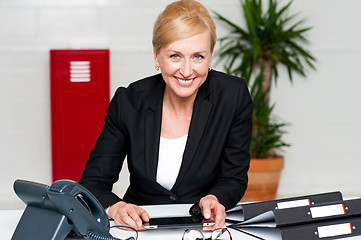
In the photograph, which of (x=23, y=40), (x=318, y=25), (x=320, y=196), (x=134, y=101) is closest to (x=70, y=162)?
(x=23, y=40)

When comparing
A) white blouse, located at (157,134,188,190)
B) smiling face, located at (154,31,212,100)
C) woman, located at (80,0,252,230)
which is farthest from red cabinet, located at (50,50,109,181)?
smiling face, located at (154,31,212,100)

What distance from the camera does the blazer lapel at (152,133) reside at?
2020 millimetres

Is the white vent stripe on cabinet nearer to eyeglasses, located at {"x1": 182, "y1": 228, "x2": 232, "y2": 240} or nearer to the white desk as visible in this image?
the white desk

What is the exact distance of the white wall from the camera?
154 inches

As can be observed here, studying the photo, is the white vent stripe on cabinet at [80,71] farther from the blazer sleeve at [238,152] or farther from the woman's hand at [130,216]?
the woman's hand at [130,216]

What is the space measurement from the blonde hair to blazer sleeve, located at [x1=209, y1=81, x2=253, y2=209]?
346 mm

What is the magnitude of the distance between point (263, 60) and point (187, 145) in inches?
85.7

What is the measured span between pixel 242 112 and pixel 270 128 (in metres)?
1.95

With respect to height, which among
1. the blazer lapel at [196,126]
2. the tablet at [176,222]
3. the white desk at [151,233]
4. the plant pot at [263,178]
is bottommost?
the plant pot at [263,178]

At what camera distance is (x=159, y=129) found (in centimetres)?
207

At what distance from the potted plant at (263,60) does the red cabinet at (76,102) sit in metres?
0.95

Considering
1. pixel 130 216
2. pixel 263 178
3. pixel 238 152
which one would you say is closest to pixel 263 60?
pixel 263 178

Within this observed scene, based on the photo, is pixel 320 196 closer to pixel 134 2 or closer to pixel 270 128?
pixel 270 128

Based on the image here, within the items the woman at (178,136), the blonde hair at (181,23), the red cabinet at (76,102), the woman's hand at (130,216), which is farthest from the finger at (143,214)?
the red cabinet at (76,102)
